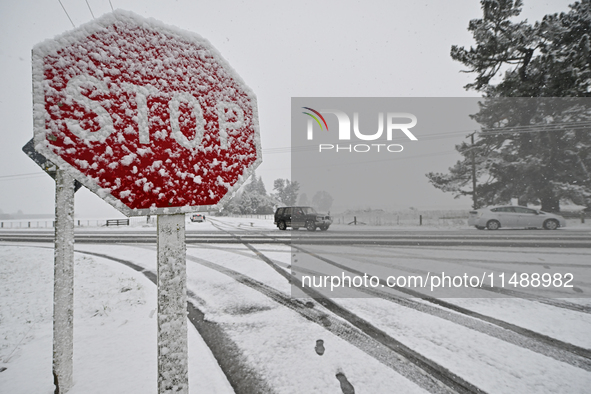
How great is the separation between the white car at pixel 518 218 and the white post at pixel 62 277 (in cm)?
1990

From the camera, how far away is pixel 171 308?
3.05 ft

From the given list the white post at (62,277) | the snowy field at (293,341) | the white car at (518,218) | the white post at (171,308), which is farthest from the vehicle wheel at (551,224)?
the white post at (62,277)

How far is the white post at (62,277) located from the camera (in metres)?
1.73

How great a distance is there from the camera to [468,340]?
2.88 metres

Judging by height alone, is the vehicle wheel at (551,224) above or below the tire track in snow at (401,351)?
above

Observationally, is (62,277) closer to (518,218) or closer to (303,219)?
(303,219)

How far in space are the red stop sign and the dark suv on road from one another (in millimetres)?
15506

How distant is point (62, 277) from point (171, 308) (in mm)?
1433

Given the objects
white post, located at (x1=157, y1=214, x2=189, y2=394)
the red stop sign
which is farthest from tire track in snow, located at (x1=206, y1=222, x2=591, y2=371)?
the red stop sign

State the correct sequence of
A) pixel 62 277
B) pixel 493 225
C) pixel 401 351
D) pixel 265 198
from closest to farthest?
pixel 62 277 → pixel 401 351 → pixel 493 225 → pixel 265 198

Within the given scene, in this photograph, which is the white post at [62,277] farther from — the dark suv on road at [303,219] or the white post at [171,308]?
the dark suv on road at [303,219]

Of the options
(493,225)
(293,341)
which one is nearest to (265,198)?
(493,225)

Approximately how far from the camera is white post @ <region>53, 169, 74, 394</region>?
1733 millimetres

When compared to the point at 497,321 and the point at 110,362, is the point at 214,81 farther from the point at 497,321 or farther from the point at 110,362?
the point at 497,321
